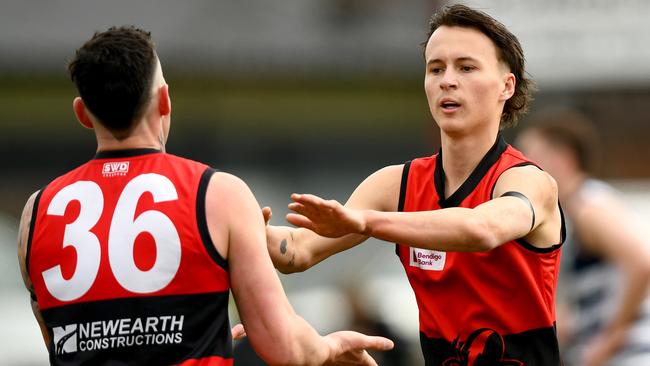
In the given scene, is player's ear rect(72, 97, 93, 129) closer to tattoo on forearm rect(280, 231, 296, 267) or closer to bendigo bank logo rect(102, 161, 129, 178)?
bendigo bank logo rect(102, 161, 129, 178)

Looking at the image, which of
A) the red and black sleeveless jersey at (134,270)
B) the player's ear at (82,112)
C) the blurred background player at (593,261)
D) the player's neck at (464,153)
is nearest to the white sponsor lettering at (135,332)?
the red and black sleeveless jersey at (134,270)

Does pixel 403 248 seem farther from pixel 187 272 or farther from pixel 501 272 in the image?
pixel 187 272

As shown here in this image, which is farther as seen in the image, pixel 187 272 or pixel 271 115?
pixel 271 115

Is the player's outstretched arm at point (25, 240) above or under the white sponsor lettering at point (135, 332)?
above

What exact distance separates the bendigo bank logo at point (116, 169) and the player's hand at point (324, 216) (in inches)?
26.2

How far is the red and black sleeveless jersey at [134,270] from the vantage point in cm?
510

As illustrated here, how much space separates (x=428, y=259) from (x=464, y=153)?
0.52m

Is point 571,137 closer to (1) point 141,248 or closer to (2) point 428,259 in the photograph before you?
(2) point 428,259

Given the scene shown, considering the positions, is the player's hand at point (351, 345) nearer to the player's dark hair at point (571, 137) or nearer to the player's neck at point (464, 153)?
the player's neck at point (464, 153)

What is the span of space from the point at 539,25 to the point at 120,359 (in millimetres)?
17490

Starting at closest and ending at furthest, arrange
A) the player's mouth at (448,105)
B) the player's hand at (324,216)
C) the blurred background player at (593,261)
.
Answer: the player's hand at (324,216) < the player's mouth at (448,105) < the blurred background player at (593,261)

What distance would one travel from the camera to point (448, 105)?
6.09m

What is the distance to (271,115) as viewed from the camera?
81.7 feet

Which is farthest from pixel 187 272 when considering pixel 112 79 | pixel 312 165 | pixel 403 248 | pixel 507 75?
pixel 312 165
